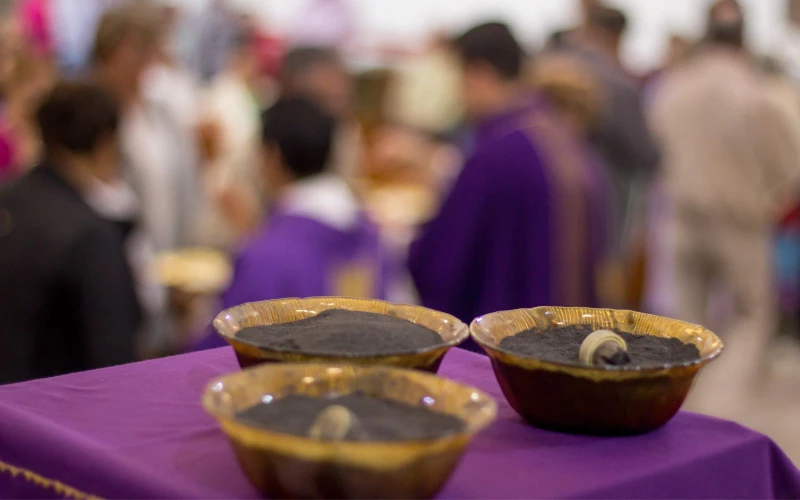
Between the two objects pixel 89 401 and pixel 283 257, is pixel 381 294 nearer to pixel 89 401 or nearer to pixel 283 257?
pixel 283 257

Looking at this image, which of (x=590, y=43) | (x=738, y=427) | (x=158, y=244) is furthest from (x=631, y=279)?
(x=738, y=427)

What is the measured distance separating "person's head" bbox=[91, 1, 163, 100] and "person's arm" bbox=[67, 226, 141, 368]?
1070 mm

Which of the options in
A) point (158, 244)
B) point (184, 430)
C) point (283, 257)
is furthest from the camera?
point (158, 244)

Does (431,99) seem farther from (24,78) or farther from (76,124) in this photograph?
(76,124)

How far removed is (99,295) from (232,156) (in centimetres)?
217

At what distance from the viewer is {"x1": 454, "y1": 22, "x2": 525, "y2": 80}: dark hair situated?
2584mm

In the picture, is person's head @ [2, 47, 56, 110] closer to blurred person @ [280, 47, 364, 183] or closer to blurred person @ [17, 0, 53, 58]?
blurred person @ [280, 47, 364, 183]

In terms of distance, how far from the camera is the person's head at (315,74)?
3639 mm

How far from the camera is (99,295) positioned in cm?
213

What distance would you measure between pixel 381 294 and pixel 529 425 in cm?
160

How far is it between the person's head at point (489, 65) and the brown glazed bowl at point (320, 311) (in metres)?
1.49

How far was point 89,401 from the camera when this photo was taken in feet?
3.37

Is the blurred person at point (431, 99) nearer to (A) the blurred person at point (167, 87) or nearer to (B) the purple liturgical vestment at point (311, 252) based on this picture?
(A) the blurred person at point (167, 87)

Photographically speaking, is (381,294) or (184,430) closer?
(184,430)
